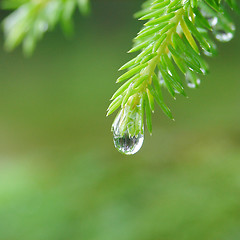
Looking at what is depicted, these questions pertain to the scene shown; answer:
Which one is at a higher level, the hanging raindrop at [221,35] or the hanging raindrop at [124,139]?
the hanging raindrop at [221,35]

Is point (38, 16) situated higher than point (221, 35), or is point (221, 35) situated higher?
point (38, 16)

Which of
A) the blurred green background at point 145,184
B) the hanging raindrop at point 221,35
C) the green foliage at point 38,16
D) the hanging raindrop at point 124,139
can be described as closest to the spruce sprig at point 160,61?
the hanging raindrop at point 124,139

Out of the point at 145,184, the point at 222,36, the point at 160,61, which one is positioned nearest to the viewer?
the point at 160,61

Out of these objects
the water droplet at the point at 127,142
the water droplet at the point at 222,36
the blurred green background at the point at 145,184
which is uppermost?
the blurred green background at the point at 145,184

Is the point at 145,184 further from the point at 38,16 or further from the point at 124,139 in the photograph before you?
the point at 124,139

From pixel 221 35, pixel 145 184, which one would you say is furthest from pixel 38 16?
pixel 145 184

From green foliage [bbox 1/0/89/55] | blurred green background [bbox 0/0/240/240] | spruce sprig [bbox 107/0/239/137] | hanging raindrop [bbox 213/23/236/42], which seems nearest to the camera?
spruce sprig [bbox 107/0/239/137]

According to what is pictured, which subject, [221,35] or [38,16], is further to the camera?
[38,16]

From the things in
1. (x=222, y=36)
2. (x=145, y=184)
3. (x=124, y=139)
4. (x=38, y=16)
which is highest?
(x=38, y=16)

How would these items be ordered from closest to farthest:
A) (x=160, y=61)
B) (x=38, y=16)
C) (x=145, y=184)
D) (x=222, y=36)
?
1. (x=160, y=61)
2. (x=222, y=36)
3. (x=38, y=16)
4. (x=145, y=184)

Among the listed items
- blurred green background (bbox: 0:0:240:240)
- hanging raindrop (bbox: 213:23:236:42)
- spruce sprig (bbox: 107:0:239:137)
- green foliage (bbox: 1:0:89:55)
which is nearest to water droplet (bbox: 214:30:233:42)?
hanging raindrop (bbox: 213:23:236:42)

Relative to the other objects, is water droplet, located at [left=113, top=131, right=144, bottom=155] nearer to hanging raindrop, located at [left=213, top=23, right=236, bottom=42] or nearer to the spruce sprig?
the spruce sprig

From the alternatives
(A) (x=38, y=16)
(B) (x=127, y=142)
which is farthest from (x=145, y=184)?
(B) (x=127, y=142)

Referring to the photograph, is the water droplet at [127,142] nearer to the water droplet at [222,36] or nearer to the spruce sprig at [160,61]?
the spruce sprig at [160,61]
